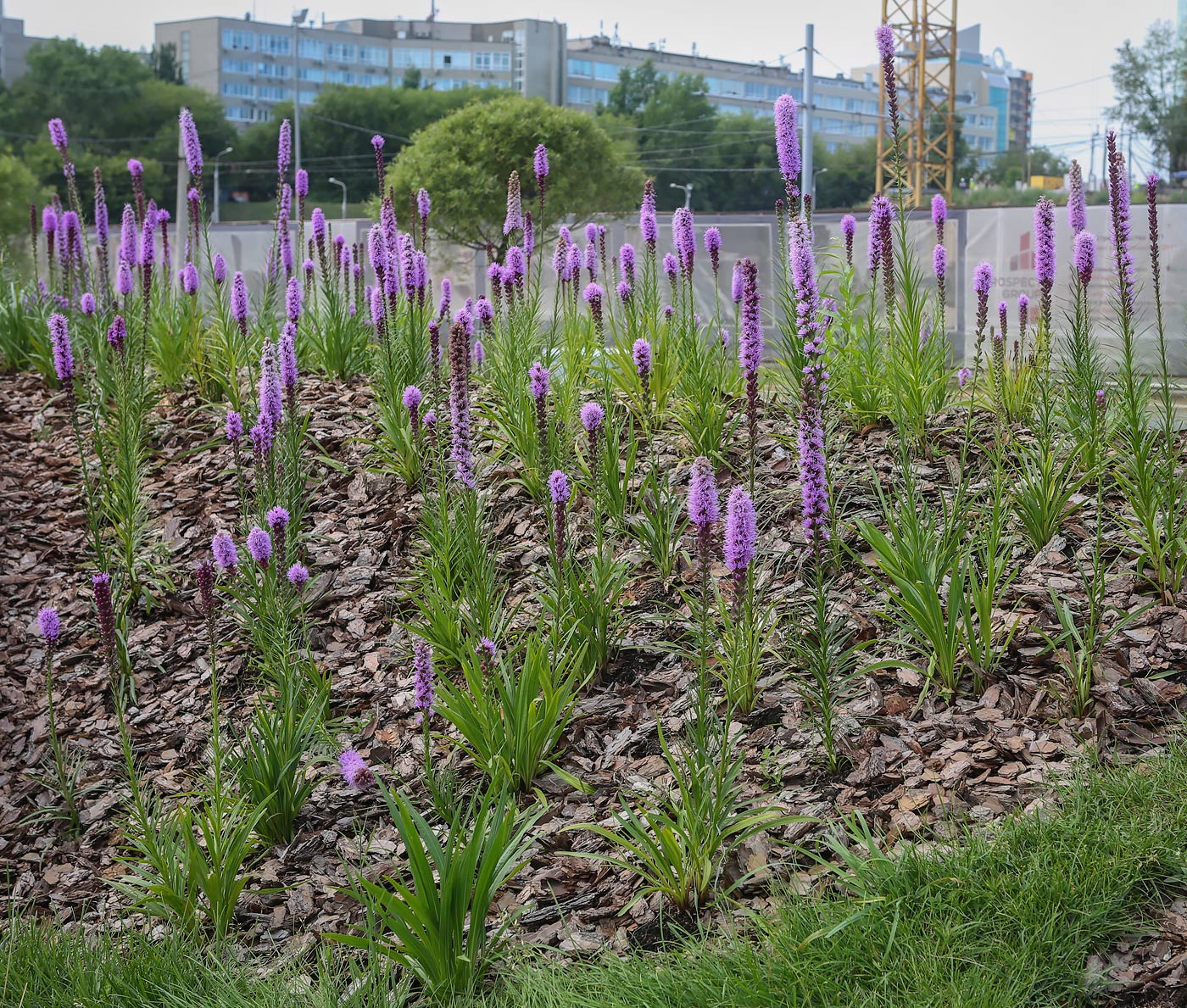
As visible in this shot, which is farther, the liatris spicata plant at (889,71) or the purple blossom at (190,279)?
the purple blossom at (190,279)

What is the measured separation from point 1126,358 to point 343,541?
11.5 ft

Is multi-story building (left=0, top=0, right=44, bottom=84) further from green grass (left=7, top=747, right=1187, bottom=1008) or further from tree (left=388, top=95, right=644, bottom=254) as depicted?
green grass (left=7, top=747, right=1187, bottom=1008)

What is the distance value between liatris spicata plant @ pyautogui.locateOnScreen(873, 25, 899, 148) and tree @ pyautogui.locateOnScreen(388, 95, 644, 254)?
19.3 m

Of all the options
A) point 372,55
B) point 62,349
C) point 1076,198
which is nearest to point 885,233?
point 1076,198

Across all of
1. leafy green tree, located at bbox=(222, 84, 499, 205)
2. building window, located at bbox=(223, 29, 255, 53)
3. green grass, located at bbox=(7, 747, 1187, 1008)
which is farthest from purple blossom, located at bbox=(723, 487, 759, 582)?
building window, located at bbox=(223, 29, 255, 53)

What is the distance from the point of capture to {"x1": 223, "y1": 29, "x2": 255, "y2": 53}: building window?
107438 mm

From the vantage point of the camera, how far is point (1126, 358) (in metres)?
4.12

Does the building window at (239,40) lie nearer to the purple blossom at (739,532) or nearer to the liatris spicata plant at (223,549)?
the liatris spicata plant at (223,549)

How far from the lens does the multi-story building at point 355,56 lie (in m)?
108

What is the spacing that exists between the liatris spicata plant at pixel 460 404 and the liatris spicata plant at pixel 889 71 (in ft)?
A: 5.43

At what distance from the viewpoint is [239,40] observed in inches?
4274

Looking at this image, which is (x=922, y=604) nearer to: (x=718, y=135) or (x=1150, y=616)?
(x=1150, y=616)

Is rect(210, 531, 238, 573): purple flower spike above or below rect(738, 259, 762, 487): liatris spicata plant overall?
below

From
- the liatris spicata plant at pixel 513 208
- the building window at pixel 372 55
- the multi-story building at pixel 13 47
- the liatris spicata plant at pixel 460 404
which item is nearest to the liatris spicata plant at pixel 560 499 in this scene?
the liatris spicata plant at pixel 460 404
